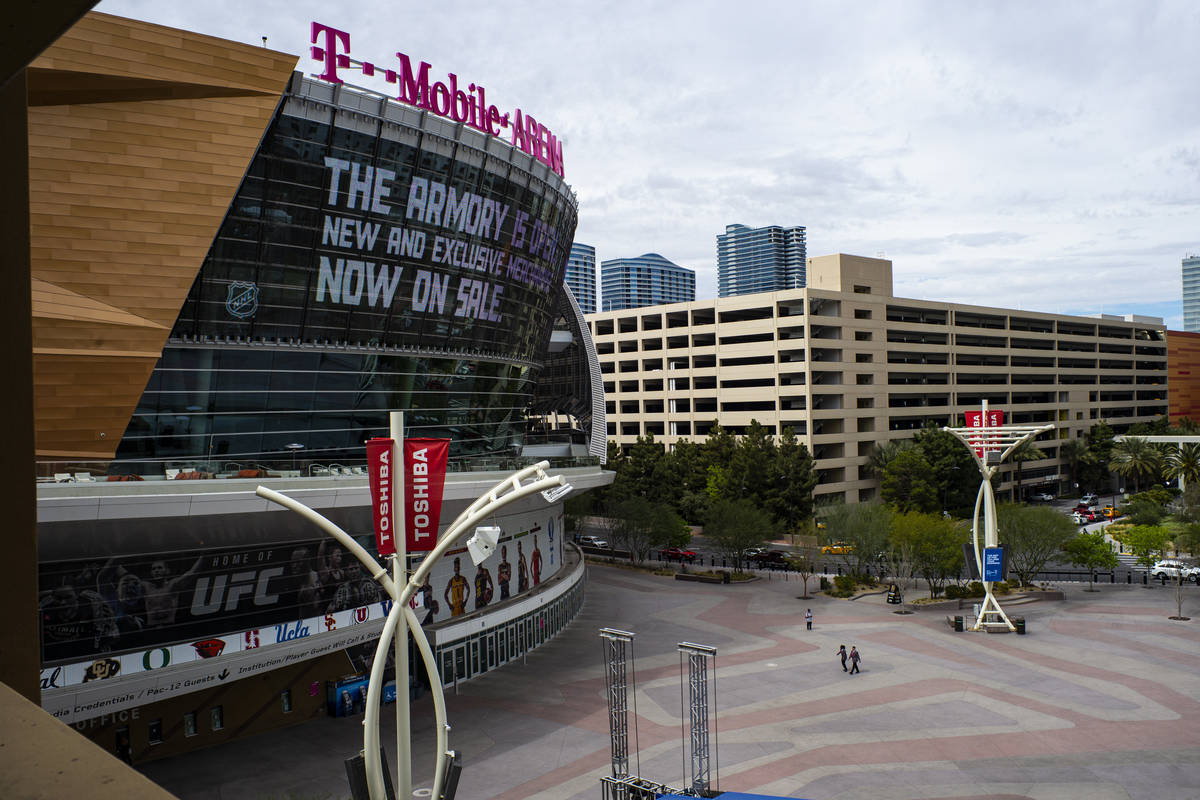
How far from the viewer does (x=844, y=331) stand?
97.5m

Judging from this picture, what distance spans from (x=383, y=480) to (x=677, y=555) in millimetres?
64134

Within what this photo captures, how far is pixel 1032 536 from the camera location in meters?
62.0

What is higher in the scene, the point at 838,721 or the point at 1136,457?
the point at 1136,457

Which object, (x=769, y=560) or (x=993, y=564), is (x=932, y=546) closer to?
(x=993, y=564)

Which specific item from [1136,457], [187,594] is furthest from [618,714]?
[1136,457]

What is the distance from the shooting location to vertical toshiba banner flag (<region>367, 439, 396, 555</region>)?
19.5m

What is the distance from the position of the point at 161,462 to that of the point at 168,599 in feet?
18.8

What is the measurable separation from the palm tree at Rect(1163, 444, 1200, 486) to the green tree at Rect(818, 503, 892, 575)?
162ft

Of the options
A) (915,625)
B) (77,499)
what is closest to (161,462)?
(77,499)

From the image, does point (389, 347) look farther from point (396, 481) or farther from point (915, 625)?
point (915, 625)

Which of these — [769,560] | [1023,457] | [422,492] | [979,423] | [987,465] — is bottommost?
[769,560]

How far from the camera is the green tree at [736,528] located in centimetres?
7081

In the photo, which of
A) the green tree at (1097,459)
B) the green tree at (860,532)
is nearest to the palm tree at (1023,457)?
the green tree at (1097,459)

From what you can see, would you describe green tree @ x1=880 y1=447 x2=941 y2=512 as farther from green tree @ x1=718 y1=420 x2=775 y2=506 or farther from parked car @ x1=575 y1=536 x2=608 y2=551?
parked car @ x1=575 y1=536 x2=608 y2=551
